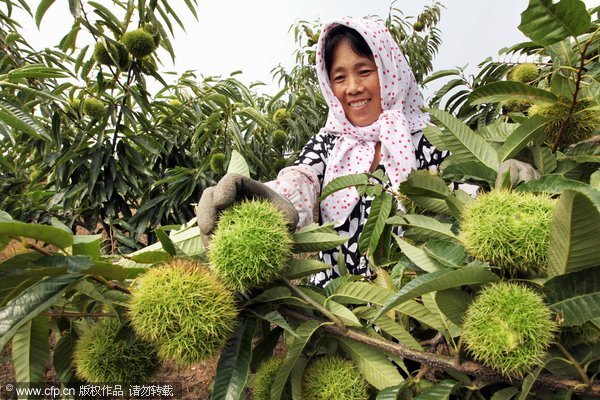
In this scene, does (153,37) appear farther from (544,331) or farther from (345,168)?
(544,331)

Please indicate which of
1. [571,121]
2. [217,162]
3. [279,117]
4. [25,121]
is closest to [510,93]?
[571,121]

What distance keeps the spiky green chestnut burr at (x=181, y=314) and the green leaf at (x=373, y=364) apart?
0.72 ft

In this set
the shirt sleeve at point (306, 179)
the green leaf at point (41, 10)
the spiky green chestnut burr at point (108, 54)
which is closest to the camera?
the shirt sleeve at point (306, 179)

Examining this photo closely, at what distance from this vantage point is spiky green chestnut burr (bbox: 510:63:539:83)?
133 cm

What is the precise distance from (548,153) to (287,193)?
662mm

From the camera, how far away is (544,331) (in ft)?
1.54

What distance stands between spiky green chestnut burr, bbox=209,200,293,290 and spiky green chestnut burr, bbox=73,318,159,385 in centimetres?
20

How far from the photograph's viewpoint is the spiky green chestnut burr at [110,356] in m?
0.66

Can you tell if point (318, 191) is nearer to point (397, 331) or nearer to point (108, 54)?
point (397, 331)

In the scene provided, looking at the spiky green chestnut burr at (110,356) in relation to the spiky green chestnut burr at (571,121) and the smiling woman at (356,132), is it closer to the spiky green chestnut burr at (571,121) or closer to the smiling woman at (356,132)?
the smiling woman at (356,132)

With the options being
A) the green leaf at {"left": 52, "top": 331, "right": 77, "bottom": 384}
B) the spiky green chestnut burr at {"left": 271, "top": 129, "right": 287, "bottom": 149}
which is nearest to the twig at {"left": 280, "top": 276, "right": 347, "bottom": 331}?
the green leaf at {"left": 52, "top": 331, "right": 77, "bottom": 384}

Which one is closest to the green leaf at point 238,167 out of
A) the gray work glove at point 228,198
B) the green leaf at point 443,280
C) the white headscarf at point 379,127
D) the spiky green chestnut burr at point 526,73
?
the gray work glove at point 228,198

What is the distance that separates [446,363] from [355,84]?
3.39 ft

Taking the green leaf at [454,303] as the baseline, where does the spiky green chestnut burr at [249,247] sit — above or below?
above
